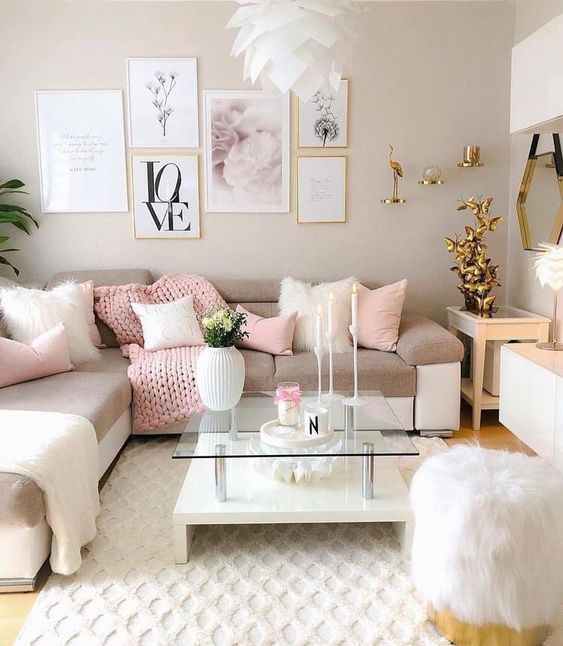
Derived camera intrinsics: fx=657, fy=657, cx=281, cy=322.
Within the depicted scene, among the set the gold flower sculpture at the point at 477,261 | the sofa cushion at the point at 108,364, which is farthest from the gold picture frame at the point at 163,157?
the gold flower sculpture at the point at 477,261

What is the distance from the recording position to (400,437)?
2559 millimetres

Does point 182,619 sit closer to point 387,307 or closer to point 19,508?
point 19,508

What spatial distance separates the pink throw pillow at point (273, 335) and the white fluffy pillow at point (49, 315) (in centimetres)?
92

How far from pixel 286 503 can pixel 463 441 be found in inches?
64.5

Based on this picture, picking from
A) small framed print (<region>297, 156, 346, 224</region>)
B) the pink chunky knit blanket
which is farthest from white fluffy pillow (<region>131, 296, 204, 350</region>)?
small framed print (<region>297, 156, 346, 224</region>)

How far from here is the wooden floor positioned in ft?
6.66

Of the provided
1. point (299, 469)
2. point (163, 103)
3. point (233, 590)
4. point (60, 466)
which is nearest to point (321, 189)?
point (163, 103)

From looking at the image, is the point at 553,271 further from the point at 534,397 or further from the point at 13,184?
the point at 13,184

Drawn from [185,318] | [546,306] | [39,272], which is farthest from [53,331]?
[546,306]

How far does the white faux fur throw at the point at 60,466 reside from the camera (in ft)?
7.29

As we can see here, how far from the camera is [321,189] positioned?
14.6ft

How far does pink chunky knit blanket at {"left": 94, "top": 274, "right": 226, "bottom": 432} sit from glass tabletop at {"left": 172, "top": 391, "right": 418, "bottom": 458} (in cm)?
64

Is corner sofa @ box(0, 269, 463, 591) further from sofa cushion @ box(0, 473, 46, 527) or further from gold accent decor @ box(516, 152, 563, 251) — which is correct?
gold accent decor @ box(516, 152, 563, 251)

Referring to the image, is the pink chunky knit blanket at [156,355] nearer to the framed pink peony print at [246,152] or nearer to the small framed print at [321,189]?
the framed pink peony print at [246,152]
